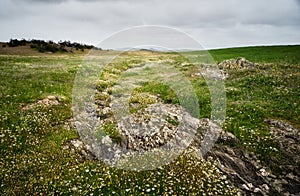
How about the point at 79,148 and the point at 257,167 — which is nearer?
the point at 257,167

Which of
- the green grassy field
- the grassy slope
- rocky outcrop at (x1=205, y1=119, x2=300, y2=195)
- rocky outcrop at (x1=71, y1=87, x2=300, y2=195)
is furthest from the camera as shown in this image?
the grassy slope

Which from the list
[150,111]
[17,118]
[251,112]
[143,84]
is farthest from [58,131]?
[143,84]

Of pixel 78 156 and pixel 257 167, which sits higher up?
pixel 78 156

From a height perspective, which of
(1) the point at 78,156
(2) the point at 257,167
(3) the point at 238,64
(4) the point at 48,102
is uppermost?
(3) the point at 238,64

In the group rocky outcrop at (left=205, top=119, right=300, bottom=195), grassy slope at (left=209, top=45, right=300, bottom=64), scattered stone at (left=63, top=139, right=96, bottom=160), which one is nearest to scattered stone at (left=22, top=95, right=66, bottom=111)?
scattered stone at (left=63, top=139, right=96, bottom=160)

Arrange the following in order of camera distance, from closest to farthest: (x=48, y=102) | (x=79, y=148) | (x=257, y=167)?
(x=257, y=167), (x=79, y=148), (x=48, y=102)

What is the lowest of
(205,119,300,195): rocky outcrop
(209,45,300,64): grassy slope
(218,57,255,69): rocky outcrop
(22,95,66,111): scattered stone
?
(205,119,300,195): rocky outcrop

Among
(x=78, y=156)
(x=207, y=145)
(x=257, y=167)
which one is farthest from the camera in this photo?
(x=207, y=145)

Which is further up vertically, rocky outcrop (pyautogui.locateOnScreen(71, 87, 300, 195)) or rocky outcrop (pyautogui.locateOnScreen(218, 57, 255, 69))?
rocky outcrop (pyautogui.locateOnScreen(218, 57, 255, 69))

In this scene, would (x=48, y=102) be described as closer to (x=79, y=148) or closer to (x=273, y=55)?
(x=79, y=148)

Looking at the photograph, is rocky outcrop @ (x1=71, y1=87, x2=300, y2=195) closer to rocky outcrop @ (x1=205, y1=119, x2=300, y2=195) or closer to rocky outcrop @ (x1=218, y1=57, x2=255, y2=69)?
rocky outcrop @ (x1=205, y1=119, x2=300, y2=195)

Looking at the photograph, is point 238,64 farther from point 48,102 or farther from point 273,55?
point 48,102

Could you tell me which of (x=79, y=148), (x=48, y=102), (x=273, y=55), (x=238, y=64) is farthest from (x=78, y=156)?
(x=273, y=55)

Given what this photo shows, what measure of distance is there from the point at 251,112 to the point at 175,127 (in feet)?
17.9
